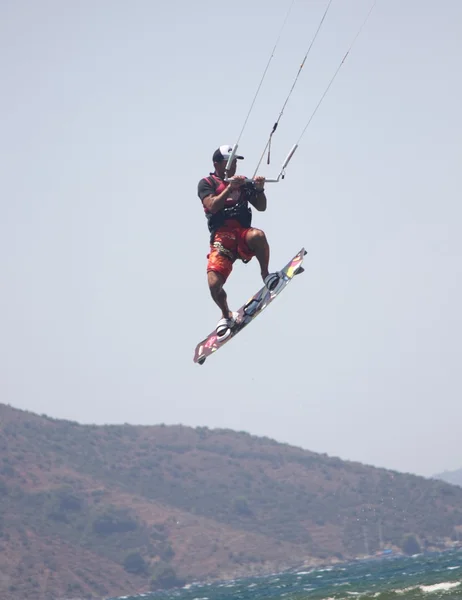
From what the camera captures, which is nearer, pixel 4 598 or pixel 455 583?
pixel 455 583

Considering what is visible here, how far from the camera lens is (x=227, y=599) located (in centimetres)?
11162

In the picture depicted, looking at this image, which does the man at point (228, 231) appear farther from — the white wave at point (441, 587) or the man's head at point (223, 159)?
the white wave at point (441, 587)

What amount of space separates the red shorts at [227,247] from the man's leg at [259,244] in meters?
0.12

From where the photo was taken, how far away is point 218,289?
2273 cm

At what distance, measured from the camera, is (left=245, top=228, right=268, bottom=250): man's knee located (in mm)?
22594

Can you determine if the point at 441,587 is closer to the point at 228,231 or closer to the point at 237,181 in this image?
the point at 228,231

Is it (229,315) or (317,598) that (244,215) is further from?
(317,598)

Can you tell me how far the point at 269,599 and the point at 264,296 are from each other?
79.2m

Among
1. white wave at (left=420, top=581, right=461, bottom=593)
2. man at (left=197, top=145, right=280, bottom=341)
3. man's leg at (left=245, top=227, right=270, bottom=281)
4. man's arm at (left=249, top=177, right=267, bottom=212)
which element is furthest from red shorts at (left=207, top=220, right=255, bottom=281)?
white wave at (left=420, top=581, right=461, bottom=593)

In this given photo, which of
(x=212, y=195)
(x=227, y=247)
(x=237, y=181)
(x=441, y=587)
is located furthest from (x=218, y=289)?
(x=441, y=587)

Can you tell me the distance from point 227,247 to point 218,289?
0.96 metres

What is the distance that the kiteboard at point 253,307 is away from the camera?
76.9 feet

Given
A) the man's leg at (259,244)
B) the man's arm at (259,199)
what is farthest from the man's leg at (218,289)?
the man's arm at (259,199)

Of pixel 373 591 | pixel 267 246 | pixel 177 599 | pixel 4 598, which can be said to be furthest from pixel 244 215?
pixel 4 598
